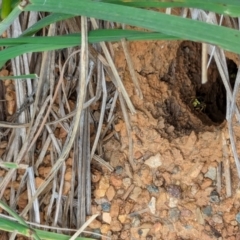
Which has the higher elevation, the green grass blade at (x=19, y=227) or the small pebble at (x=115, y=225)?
the green grass blade at (x=19, y=227)

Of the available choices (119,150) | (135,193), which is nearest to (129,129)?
(119,150)

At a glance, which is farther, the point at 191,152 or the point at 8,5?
the point at 191,152

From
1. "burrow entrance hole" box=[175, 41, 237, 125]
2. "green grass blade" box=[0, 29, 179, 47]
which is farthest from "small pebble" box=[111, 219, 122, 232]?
"green grass blade" box=[0, 29, 179, 47]

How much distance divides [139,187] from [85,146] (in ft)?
0.58

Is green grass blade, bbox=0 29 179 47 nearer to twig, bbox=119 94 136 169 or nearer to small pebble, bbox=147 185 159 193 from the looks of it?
twig, bbox=119 94 136 169

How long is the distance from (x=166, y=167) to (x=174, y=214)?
12cm

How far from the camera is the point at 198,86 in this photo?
4.29 feet

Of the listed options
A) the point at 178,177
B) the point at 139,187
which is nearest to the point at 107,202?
the point at 139,187

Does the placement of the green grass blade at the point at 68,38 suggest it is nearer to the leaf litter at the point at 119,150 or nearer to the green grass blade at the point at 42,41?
the green grass blade at the point at 42,41

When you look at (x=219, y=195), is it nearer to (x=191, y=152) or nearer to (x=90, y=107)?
(x=191, y=152)

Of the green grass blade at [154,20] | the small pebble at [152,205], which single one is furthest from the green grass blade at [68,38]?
the small pebble at [152,205]

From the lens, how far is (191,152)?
1202 mm

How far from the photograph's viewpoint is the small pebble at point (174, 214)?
4.00 feet

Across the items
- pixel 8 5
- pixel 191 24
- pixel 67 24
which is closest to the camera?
pixel 191 24
